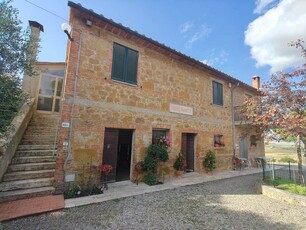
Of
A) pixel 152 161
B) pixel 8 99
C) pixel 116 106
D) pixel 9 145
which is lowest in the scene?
pixel 152 161

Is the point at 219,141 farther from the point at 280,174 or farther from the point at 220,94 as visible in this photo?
the point at 280,174

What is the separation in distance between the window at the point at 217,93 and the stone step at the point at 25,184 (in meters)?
10.4

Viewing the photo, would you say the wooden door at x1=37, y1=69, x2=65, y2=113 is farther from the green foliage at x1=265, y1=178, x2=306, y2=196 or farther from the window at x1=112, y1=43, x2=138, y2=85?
the green foliage at x1=265, y1=178, x2=306, y2=196

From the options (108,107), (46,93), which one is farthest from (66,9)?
(46,93)

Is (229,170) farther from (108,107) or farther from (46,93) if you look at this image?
(46,93)

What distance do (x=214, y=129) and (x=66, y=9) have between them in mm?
10369

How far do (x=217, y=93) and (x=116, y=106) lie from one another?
313 inches

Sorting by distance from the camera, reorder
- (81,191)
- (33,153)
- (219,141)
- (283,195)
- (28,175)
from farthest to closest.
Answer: (219,141)
(33,153)
(283,195)
(81,191)
(28,175)

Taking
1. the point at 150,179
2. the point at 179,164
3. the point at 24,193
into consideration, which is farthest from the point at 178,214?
the point at 24,193

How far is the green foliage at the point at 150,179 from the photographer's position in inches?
291

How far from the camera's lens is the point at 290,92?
740 cm

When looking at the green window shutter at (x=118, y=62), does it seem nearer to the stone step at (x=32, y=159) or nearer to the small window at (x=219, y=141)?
the stone step at (x=32, y=159)

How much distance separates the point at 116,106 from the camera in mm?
7230

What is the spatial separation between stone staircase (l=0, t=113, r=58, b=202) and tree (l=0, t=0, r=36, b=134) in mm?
1691
